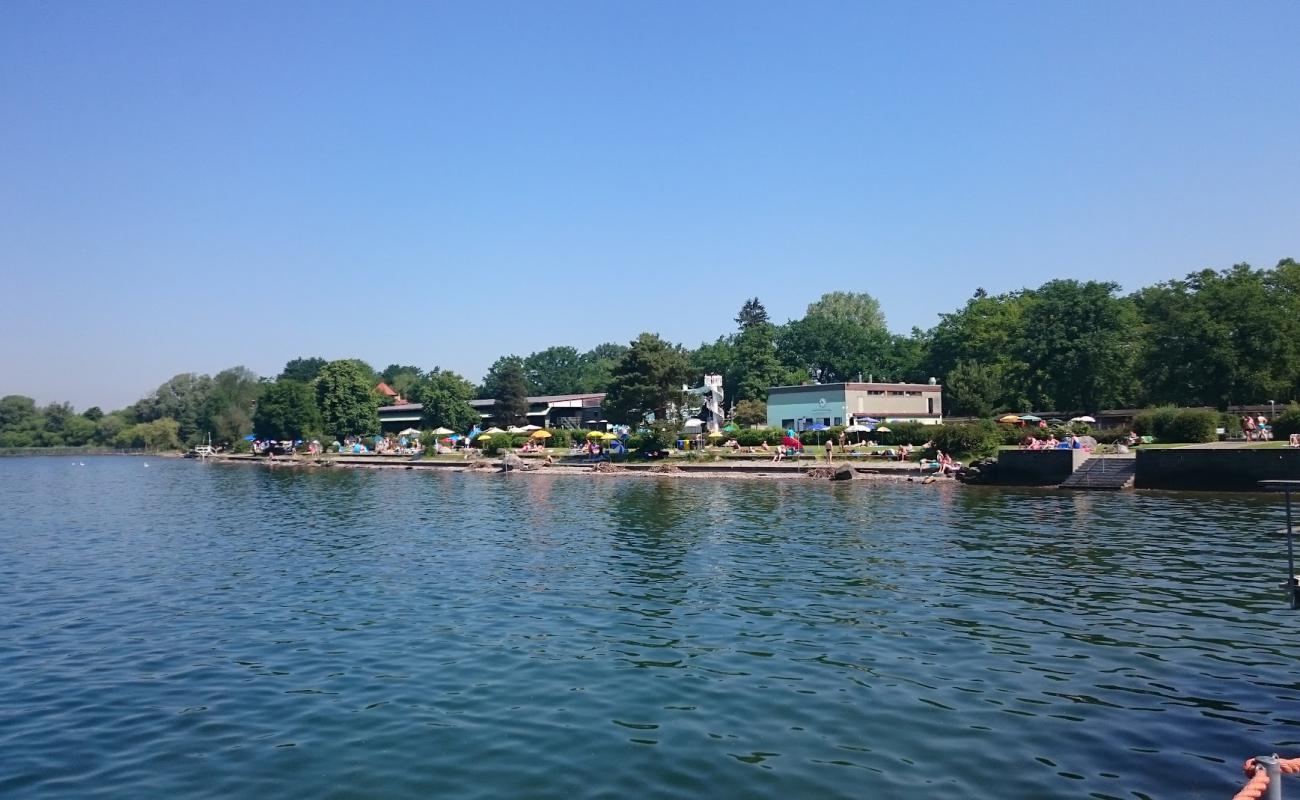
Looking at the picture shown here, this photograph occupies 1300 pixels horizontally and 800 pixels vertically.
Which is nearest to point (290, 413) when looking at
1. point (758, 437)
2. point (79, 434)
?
point (758, 437)

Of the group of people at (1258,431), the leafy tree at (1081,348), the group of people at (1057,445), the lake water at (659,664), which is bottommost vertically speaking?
the lake water at (659,664)

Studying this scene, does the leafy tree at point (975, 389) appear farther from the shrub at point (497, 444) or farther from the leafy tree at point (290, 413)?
the leafy tree at point (290, 413)

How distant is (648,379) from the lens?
255 feet

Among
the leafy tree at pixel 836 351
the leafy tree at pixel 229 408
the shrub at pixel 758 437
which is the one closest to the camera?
the shrub at pixel 758 437

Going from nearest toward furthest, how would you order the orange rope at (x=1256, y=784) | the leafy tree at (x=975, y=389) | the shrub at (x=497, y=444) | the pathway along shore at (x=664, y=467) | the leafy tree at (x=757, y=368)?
the orange rope at (x=1256, y=784) < the pathway along shore at (x=664, y=467) < the shrub at (x=497, y=444) < the leafy tree at (x=975, y=389) < the leafy tree at (x=757, y=368)

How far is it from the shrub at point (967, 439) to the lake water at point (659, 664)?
25.9 meters

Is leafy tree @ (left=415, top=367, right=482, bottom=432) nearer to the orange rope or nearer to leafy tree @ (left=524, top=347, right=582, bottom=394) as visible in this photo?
leafy tree @ (left=524, top=347, right=582, bottom=394)

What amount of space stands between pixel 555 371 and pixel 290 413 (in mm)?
78006

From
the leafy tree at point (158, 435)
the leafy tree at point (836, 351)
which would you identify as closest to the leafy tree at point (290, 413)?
the leafy tree at point (158, 435)

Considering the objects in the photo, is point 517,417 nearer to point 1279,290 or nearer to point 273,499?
point 273,499

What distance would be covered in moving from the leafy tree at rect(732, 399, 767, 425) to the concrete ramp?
52.8 meters

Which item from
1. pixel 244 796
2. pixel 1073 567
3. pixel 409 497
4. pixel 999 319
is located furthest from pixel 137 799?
pixel 999 319

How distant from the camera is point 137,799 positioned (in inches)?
381

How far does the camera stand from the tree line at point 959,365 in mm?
65188
